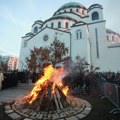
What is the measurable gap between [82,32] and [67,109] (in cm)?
2427

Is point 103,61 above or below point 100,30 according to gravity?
below

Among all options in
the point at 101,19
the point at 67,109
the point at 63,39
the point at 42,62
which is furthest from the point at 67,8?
the point at 67,109

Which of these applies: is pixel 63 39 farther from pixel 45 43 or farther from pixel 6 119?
→ pixel 6 119

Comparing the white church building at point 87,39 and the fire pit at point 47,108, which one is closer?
the fire pit at point 47,108

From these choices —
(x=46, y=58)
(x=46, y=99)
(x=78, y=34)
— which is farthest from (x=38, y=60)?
(x=78, y=34)

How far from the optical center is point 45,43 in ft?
104

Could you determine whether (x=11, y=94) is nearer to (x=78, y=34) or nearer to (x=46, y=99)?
(x=46, y=99)

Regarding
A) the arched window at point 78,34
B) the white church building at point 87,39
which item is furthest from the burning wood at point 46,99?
the arched window at point 78,34

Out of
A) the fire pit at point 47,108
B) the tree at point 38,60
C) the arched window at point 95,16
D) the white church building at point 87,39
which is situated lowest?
the fire pit at point 47,108

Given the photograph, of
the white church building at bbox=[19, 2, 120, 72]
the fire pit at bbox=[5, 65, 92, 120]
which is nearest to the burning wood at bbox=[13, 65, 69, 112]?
the fire pit at bbox=[5, 65, 92, 120]

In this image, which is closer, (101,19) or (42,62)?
(42,62)

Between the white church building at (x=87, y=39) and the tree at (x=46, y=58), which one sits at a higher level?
the white church building at (x=87, y=39)

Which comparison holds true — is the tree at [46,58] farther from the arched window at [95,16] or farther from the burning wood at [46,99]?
the arched window at [95,16]

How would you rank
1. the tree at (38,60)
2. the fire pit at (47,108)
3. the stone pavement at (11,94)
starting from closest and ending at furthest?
the fire pit at (47,108) < the stone pavement at (11,94) < the tree at (38,60)
